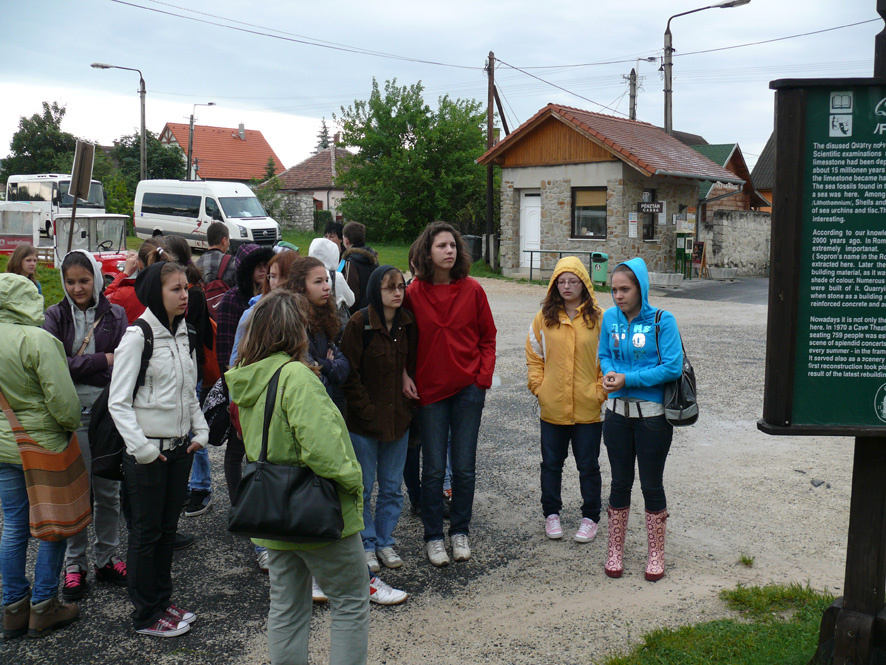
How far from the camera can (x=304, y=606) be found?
301cm

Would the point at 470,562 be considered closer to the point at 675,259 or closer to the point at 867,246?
the point at 867,246

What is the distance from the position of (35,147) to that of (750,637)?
53211mm

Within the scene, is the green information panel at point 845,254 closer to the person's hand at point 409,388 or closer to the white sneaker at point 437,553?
the person's hand at point 409,388

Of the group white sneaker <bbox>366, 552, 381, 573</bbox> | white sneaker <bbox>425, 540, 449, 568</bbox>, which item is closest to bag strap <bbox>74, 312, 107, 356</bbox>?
white sneaker <bbox>366, 552, 381, 573</bbox>

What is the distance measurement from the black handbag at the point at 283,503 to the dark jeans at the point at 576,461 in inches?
85.7

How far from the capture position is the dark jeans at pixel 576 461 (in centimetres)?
463

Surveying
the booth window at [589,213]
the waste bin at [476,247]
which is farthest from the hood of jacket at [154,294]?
the waste bin at [476,247]

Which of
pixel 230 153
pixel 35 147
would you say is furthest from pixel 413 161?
pixel 230 153

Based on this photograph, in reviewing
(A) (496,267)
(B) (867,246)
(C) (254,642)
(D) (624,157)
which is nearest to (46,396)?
(C) (254,642)

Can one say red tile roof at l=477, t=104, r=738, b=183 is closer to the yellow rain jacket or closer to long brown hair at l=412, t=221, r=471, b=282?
the yellow rain jacket

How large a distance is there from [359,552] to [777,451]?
15.8 ft

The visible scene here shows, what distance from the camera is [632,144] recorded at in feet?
71.4

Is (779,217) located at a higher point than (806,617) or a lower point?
higher

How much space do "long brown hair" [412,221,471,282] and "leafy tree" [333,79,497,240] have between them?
2643 cm
